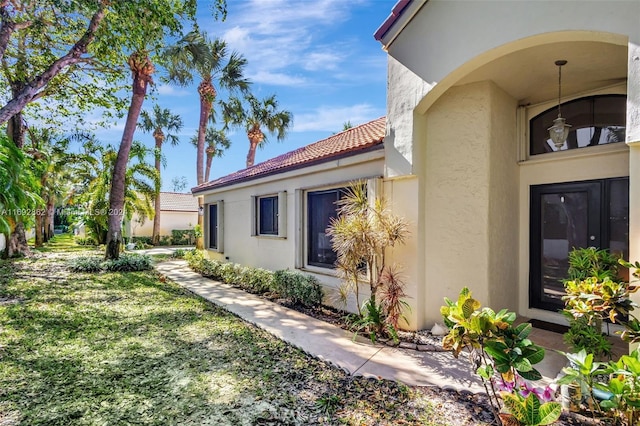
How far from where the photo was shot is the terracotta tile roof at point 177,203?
36059 mm

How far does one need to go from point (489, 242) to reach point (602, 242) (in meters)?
2.18

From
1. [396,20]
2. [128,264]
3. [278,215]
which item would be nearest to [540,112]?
[396,20]

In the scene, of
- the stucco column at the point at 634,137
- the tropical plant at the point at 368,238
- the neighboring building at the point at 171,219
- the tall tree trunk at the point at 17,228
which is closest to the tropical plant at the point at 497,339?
the stucco column at the point at 634,137

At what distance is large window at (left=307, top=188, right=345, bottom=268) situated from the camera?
8.37 meters

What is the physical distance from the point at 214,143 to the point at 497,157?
3336 centimetres

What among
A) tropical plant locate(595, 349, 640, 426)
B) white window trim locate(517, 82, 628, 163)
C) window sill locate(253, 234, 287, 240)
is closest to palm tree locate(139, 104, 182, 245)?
window sill locate(253, 234, 287, 240)

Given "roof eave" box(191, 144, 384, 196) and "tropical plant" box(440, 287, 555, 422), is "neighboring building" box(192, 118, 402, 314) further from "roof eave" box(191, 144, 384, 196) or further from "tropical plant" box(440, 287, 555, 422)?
"tropical plant" box(440, 287, 555, 422)

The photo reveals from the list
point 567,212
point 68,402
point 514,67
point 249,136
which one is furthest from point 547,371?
point 249,136

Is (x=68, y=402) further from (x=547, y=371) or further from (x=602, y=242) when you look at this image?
(x=602, y=242)

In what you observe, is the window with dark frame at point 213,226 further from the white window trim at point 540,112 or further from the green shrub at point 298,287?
the white window trim at point 540,112

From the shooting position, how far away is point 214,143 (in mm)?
35031

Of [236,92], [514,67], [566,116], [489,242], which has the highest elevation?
[236,92]

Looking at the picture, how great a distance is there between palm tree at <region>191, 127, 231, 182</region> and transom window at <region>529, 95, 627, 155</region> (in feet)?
106

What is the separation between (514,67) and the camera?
5848mm
